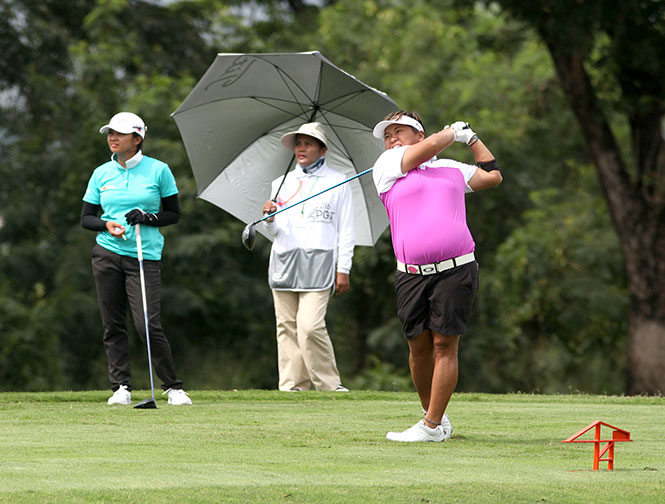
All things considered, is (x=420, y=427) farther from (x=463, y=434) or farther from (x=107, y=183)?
(x=107, y=183)

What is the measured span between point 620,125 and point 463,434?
21453 millimetres

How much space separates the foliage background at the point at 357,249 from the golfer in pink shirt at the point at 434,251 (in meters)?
17.5

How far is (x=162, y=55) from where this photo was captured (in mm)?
28344

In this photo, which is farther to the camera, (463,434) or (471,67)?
(471,67)

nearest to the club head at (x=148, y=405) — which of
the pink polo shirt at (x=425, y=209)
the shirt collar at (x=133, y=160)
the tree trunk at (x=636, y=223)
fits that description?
the shirt collar at (x=133, y=160)

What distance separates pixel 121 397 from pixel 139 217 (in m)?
1.27

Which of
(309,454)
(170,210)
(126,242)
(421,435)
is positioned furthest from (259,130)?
(309,454)

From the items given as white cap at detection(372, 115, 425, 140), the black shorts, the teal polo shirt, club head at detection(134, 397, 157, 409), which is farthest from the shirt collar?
the black shorts

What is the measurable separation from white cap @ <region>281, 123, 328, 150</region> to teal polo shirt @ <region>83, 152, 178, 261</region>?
142cm

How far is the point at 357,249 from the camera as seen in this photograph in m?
24.2

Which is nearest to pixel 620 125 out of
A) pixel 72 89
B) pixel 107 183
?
pixel 72 89

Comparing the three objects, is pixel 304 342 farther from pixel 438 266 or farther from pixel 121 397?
pixel 438 266

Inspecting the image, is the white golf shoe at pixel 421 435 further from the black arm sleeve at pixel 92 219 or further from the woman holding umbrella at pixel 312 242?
the woman holding umbrella at pixel 312 242

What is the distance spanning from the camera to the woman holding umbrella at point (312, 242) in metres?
9.44
